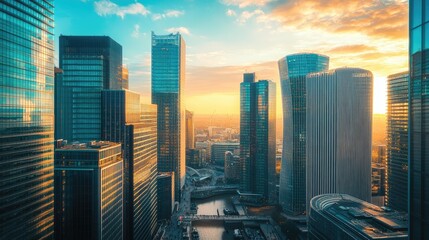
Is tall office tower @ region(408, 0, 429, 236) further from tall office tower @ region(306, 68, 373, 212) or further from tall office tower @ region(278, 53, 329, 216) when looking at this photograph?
tall office tower @ region(278, 53, 329, 216)

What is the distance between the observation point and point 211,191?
18300 cm

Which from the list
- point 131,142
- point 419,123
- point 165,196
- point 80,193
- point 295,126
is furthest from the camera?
point 295,126

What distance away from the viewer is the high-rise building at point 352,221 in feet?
207

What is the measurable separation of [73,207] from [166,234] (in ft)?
194

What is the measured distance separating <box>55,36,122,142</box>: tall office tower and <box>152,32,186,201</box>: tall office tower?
153 feet

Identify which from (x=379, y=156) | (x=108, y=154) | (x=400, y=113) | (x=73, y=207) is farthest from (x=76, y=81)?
(x=379, y=156)

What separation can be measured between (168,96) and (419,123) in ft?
485

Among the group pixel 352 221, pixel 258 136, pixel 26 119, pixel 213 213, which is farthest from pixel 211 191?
pixel 26 119

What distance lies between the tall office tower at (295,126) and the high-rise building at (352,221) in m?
48.8

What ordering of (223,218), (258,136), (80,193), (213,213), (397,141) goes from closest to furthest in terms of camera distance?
1. (80,193)
2. (397,141)
3. (223,218)
4. (213,213)
5. (258,136)

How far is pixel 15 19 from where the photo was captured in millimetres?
50062

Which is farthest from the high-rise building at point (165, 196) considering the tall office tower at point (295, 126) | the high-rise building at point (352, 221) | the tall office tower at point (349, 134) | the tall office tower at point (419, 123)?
the tall office tower at point (419, 123)

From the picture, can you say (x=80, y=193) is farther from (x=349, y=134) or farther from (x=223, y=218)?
(x=349, y=134)

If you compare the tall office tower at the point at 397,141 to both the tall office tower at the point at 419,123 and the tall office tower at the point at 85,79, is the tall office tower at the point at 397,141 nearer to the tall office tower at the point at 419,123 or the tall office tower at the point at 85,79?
the tall office tower at the point at 419,123
